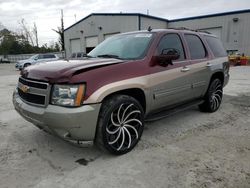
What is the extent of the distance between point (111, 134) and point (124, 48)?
1635mm

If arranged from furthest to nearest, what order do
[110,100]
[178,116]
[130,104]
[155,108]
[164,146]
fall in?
[178,116], [155,108], [164,146], [130,104], [110,100]

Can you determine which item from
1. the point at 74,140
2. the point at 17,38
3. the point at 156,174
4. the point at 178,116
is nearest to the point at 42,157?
the point at 74,140

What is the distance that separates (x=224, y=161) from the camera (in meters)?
3.25

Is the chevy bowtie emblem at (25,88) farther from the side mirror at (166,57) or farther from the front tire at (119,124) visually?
the side mirror at (166,57)

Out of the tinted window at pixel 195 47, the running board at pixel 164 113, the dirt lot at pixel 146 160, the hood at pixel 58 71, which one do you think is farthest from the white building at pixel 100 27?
the hood at pixel 58 71

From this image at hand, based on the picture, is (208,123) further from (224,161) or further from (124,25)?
(124,25)

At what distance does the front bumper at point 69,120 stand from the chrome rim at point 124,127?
0.32 m

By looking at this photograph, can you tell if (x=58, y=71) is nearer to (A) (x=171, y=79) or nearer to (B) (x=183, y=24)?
(A) (x=171, y=79)

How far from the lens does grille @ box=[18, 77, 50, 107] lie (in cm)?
304

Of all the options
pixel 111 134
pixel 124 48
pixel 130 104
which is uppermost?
pixel 124 48

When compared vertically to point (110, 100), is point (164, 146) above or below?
below

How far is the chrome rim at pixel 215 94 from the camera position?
5547mm

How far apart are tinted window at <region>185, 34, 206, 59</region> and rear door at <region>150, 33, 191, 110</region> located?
30 centimetres

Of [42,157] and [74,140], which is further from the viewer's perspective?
[42,157]
